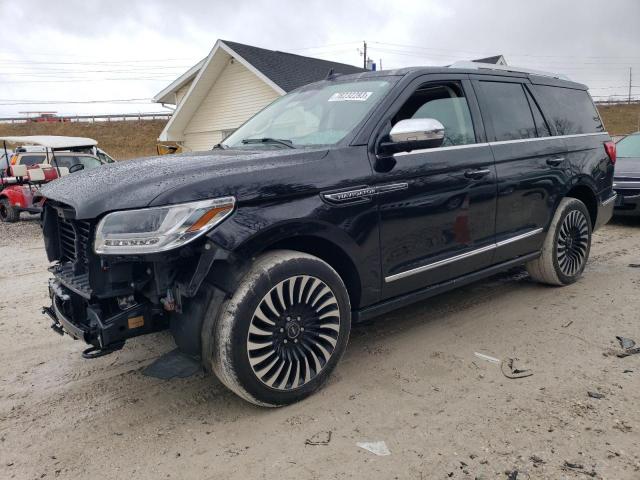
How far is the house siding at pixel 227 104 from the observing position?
712 inches

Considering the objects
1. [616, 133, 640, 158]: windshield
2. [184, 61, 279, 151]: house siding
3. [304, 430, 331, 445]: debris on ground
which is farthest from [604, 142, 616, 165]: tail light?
[184, 61, 279, 151]: house siding

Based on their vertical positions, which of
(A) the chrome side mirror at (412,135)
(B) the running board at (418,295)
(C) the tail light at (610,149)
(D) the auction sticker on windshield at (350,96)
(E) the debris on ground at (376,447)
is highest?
(D) the auction sticker on windshield at (350,96)

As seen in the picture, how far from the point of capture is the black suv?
262cm

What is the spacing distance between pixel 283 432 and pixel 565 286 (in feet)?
11.8

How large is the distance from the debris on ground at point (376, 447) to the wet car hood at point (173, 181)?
1.39m

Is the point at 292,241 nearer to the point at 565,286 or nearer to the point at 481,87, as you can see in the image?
the point at 481,87

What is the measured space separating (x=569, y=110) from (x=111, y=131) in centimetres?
5530

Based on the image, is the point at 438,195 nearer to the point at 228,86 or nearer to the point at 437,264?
the point at 437,264

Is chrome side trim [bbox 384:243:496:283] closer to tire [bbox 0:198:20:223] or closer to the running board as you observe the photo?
the running board

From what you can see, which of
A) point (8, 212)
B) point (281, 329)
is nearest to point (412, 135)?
point (281, 329)

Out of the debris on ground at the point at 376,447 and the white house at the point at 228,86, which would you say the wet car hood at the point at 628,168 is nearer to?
the debris on ground at the point at 376,447

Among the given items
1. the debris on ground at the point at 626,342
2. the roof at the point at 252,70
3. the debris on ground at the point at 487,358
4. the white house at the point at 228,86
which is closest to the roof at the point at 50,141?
the white house at the point at 228,86

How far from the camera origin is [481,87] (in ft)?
13.5

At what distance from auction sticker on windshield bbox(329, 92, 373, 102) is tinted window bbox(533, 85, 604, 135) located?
199cm
